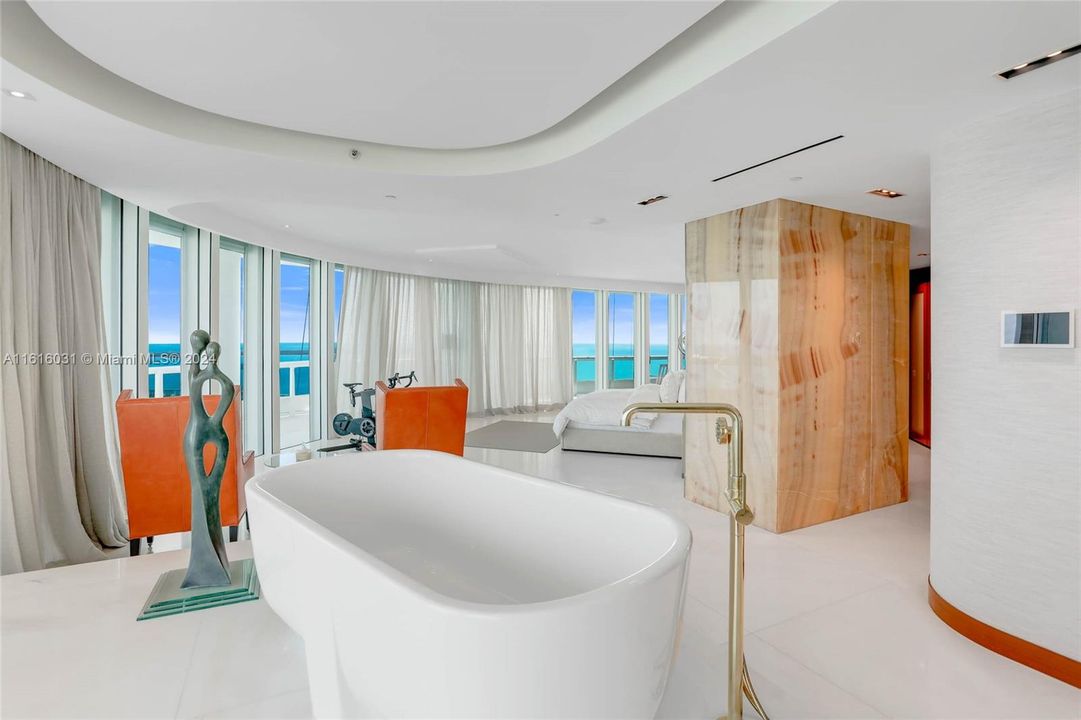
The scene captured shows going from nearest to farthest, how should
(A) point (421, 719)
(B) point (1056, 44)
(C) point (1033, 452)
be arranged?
(A) point (421, 719)
(B) point (1056, 44)
(C) point (1033, 452)

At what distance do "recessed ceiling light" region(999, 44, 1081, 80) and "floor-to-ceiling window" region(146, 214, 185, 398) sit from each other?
16.5ft

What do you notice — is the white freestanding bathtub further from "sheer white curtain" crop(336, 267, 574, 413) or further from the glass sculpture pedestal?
"sheer white curtain" crop(336, 267, 574, 413)

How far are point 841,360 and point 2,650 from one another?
439 centimetres

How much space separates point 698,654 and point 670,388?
363 centimetres

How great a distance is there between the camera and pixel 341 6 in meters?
1.65

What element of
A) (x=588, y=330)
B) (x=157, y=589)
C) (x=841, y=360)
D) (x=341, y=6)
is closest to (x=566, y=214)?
(x=841, y=360)

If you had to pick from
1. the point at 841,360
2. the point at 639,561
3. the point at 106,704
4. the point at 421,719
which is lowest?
the point at 106,704

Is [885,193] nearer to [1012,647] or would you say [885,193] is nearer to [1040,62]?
[1040,62]

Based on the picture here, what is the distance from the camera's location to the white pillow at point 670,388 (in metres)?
5.45

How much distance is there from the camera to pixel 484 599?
212cm

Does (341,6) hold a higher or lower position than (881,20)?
higher

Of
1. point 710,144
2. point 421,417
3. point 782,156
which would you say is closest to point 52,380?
point 421,417

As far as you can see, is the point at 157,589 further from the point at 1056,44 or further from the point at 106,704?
the point at 1056,44

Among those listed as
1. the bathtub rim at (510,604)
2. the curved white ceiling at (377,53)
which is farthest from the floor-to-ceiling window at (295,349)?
the bathtub rim at (510,604)
